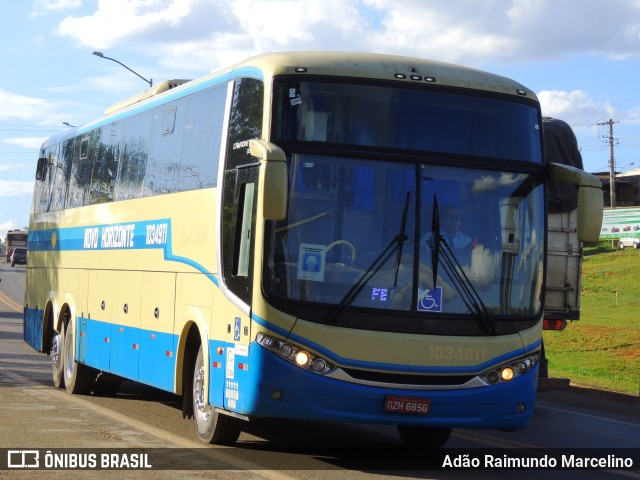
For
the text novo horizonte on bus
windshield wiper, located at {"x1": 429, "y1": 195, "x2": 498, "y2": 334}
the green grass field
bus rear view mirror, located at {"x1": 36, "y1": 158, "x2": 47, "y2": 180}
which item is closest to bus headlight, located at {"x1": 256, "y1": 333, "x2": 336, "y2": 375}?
windshield wiper, located at {"x1": 429, "y1": 195, "x2": 498, "y2": 334}

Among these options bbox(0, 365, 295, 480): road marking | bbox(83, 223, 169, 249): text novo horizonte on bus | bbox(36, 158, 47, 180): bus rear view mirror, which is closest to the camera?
bbox(0, 365, 295, 480): road marking

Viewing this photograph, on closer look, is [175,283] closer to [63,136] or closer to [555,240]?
[555,240]

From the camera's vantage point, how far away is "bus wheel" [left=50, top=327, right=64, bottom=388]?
1758 centimetres

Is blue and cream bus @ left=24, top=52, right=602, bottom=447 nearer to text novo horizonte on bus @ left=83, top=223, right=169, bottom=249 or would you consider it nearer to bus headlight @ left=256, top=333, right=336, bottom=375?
bus headlight @ left=256, top=333, right=336, bottom=375

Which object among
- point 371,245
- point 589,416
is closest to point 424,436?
point 371,245

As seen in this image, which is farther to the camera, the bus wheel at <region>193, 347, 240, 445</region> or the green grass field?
the green grass field

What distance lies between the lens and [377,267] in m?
10.1

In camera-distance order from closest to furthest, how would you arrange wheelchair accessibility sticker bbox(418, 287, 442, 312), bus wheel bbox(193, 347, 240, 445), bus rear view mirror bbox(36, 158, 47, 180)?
wheelchair accessibility sticker bbox(418, 287, 442, 312), bus wheel bbox(193, 347, 240, 445), bus rear view mirror bbox(36, 158, 47, 180)

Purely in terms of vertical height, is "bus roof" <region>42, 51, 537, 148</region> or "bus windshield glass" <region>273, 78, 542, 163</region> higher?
"bus roof" <region>42, 51, 537, 148</region>

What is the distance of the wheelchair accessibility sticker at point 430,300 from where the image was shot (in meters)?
10.2

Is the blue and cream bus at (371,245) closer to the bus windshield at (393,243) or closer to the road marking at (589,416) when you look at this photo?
the bus windshield at (393,243)

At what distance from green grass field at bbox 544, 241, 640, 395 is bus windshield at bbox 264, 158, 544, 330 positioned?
34.1 feet

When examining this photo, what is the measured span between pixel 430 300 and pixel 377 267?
55cm

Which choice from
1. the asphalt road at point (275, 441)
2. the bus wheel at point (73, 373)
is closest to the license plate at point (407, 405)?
the asphalt road at point (275, 441)
